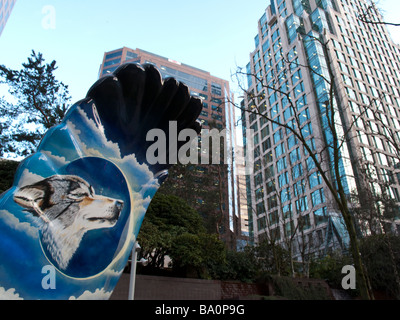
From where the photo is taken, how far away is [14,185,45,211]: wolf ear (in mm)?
2549

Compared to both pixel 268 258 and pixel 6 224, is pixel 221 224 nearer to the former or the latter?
pixel 268 258

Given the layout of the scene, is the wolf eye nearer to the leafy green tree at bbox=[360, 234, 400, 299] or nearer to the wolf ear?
the wolf ear

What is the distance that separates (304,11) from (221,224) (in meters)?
42.0

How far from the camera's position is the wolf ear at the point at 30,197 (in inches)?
100

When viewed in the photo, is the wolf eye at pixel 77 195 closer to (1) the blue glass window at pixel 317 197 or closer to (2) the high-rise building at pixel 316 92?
(2) the high-rise building at pixel 316 92

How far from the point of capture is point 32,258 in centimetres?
246

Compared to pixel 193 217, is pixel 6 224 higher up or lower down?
lower down

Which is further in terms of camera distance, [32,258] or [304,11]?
[304,11]

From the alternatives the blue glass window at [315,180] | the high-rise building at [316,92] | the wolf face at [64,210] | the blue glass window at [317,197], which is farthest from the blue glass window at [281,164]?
the wolf face at [64,210]

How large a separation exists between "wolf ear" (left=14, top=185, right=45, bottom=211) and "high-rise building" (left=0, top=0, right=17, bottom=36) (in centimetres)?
4349

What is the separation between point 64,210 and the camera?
9.16 ft

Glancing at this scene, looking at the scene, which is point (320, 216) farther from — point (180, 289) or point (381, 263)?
point (180, 289)
